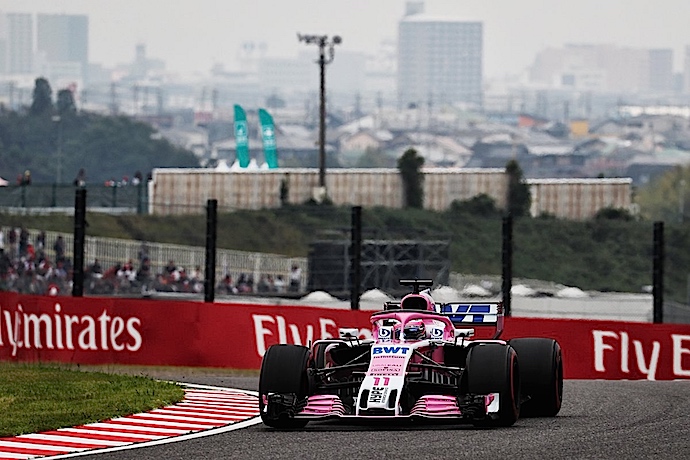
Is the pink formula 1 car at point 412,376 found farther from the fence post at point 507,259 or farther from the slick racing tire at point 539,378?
the fence post at point 507,259

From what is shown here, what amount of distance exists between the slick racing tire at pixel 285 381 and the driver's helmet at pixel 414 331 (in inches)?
33.6

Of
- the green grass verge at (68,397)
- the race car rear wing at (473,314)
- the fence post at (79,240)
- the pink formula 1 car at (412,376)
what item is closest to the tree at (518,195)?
the fence post at (79,240)

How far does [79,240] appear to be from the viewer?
74.0 ft

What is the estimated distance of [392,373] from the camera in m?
13.1

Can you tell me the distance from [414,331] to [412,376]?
64 centimetres

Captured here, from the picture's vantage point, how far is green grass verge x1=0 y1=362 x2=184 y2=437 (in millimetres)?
13828

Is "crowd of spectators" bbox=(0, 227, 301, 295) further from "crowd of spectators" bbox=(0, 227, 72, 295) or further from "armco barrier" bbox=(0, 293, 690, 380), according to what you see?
"armco barrier" bbox=(0, 293, 690, 380)

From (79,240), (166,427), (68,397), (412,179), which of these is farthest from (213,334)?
(412,179)

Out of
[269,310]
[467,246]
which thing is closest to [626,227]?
[467,246]

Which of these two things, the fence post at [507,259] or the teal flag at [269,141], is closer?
the fence post at [507,259]

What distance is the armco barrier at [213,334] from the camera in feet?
70.8

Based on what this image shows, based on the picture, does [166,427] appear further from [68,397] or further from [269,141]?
[269,141]

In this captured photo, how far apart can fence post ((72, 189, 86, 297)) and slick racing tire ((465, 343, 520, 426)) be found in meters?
9.96

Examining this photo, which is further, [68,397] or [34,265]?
[34,265]
